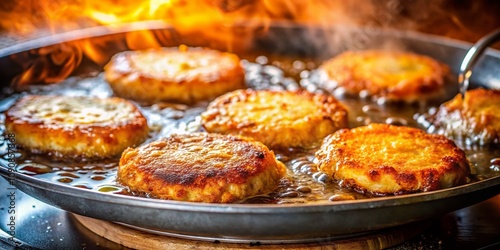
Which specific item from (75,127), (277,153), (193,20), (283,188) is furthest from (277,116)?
(193,20)

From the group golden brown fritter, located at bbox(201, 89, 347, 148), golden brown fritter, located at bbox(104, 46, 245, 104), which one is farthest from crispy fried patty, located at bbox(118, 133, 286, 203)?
golden brown fritter, located at bbox(104, 46, 245, 104)

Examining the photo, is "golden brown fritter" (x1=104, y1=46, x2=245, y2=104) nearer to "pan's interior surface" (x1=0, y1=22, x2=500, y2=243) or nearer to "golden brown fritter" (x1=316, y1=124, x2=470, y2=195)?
"pan's interior surface" (x1=0, y1=22, x2=500, y2=243)

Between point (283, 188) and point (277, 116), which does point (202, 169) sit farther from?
point (277, 116)

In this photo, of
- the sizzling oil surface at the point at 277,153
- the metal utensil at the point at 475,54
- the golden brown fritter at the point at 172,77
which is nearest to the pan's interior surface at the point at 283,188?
the sizzling oil surface at the point at 277,153

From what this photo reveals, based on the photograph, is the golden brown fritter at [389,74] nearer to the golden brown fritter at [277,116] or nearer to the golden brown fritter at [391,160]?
the golden brown fritter at [277,116]

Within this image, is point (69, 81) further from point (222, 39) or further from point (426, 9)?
point (426, 9)

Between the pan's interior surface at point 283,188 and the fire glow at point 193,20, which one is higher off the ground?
the fire glow at point 193,20
